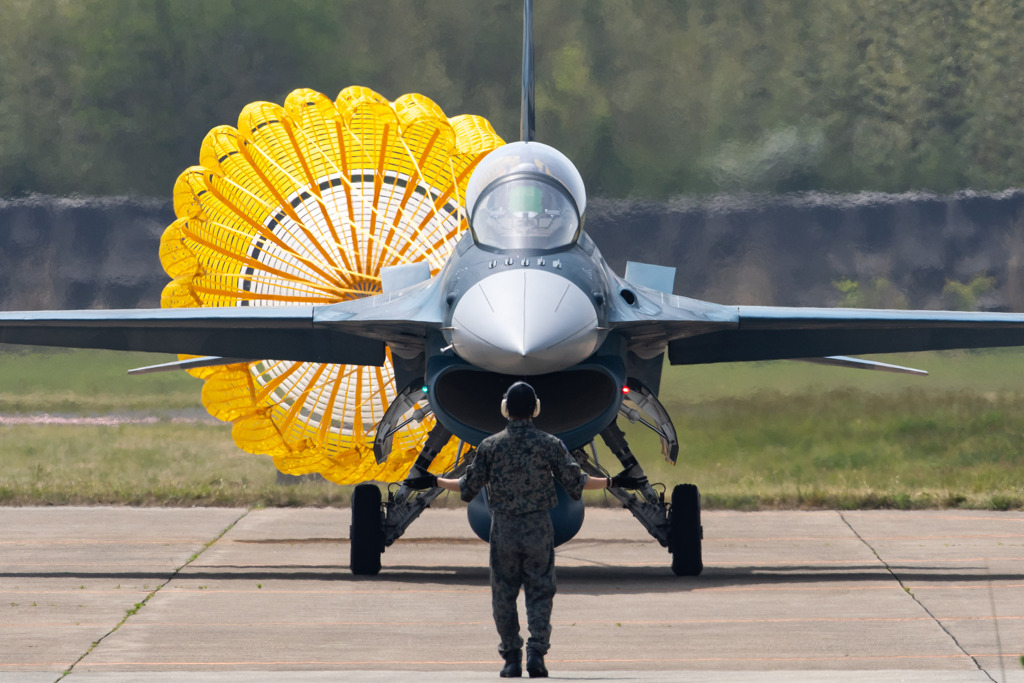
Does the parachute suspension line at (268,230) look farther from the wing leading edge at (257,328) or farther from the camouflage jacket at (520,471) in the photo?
the camouflage jacket at (520,471)

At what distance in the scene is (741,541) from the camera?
46.7 feet

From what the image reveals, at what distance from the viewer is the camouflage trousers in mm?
7305

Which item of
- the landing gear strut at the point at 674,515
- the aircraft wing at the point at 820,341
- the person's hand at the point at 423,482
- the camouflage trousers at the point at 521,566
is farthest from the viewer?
the aircraft wing at the point at 820,341

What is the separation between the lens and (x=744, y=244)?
19.1 meters

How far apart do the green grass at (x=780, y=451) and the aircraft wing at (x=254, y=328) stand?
16.1 feet

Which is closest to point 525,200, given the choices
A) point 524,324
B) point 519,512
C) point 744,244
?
point 524,324

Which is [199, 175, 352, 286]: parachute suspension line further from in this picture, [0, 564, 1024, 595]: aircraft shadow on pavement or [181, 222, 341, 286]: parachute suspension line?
[0, 564, 1024, 595]: aircraft shadow on pavement

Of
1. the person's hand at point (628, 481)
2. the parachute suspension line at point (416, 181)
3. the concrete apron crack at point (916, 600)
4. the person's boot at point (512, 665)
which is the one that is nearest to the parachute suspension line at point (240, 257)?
the parachute suspension line at point (416, 181)

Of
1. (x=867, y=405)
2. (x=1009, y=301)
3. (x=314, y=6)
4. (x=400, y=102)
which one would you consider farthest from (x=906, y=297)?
(x=314, y=6)

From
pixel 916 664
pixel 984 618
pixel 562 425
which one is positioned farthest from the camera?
pixel 562 425

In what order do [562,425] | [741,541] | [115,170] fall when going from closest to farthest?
[562,425]
[741,541]
[115,170]

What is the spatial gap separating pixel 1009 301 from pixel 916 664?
43.8 feet

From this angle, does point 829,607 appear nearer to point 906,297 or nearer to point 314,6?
point 906,297

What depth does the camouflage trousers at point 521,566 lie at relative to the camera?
7.30 metres
